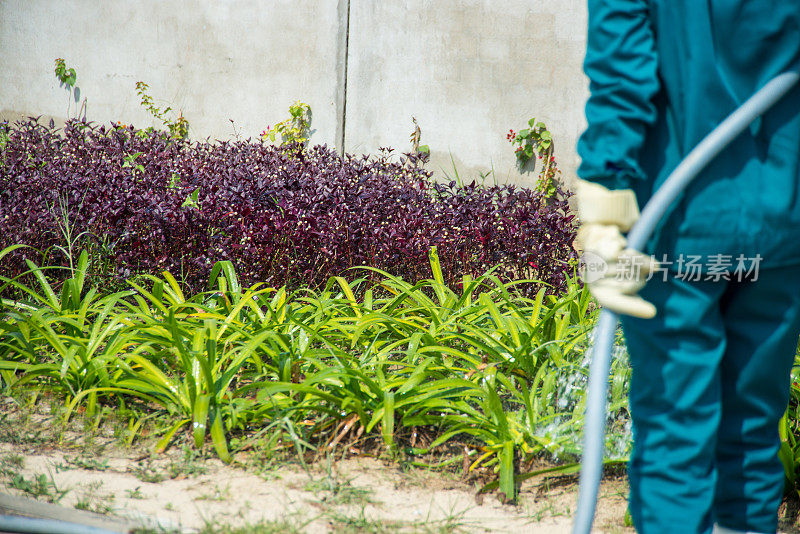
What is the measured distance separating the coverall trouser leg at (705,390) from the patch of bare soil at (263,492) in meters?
0.59

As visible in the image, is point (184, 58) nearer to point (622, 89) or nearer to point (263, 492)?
point (263, 492)

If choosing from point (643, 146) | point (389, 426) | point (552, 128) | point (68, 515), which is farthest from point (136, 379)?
point (552, 128)

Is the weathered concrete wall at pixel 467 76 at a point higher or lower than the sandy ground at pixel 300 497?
higher

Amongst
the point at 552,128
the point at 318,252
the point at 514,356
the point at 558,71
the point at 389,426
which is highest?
the point at 558,71

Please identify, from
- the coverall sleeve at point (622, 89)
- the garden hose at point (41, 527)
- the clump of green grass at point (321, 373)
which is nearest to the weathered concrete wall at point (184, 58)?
the clump of green grass at point (321, 373)

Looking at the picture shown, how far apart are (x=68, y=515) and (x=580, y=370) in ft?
5.81

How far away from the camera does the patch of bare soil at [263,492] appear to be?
2006mm

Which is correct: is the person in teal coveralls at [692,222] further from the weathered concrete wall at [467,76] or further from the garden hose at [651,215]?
the weathered concrete wall at [467,76]

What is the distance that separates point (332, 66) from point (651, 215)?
4530 mm

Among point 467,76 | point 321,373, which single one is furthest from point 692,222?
point 467,76

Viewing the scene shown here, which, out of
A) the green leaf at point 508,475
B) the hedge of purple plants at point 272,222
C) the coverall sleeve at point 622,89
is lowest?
the green leaf at point 508,475

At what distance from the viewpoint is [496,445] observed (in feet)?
7.59

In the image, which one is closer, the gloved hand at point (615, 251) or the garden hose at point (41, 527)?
the gloved hand at point (615, 251)

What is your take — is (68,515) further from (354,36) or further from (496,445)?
(354,36)
